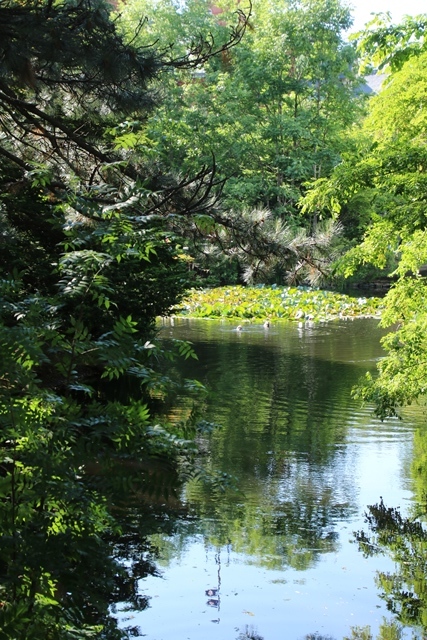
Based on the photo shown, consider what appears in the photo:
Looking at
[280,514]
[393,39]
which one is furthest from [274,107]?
[280,514]

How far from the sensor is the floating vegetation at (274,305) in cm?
2167

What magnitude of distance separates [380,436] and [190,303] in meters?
13.5

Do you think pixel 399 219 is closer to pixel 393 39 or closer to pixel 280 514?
pixel 393 39

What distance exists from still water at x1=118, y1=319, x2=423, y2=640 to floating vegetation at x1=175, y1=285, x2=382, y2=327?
798cm

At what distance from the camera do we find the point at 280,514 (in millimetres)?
6988

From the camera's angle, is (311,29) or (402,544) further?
(311,29)

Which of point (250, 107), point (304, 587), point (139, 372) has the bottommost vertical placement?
point (304, 587)

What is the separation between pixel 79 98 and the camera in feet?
23.5

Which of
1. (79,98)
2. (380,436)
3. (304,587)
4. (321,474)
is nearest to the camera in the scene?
(304,587)

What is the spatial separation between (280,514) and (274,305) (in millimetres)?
15808

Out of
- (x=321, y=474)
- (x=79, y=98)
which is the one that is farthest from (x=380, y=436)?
(x=79, y=98)

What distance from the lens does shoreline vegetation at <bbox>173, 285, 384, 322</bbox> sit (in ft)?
71.1

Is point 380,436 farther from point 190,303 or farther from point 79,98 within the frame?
point 190,303

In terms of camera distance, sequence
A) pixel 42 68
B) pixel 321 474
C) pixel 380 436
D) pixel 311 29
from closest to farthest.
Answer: pixel 42 68 → pixel 321 474 → pixel 380 436 → pixel 311 29
